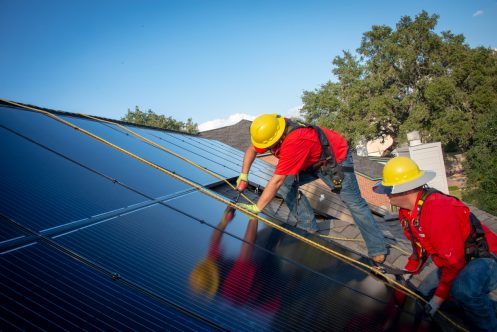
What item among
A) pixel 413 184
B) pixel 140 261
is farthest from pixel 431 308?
pixel 140 261

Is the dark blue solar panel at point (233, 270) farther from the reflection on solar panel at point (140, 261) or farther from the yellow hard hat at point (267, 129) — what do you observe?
the yellow hard hat at point (267, 129)

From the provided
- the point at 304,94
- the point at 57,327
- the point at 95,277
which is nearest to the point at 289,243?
the point at 95,277

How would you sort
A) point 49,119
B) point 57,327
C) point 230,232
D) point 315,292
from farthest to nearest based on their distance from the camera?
point 49,119
point 230,232
point 315,292
point 57,327

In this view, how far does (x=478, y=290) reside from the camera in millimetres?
3135

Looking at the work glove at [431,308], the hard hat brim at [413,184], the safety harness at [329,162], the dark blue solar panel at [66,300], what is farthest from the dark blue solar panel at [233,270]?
the safety harness at [329,162]

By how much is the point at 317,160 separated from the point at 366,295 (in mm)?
2109

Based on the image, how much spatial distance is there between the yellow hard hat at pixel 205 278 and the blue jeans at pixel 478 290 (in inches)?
96.5

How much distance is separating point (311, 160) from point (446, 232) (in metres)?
2.00

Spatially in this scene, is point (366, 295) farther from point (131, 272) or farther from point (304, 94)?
point (304, 94)

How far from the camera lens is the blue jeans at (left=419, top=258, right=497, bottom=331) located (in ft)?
10.3

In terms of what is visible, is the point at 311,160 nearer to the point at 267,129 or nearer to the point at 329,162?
the point at 329,162

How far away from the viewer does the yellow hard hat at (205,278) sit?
2199mm

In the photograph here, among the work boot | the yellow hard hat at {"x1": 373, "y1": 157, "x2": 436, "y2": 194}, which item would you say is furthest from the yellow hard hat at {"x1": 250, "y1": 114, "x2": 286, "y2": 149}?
the work boot

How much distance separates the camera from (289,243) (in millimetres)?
3807
